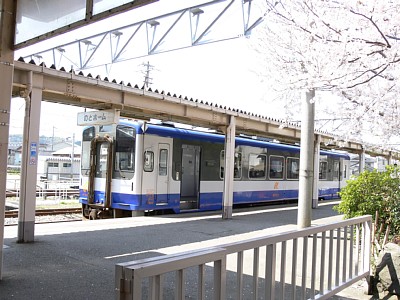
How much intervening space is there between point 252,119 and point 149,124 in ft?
12.7

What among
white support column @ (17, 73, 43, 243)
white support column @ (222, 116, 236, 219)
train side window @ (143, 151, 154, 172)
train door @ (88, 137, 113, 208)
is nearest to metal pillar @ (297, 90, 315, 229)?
white support column @ (222, 116, 236, 219)

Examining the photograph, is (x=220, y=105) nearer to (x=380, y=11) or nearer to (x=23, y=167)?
(x=23, y=167)

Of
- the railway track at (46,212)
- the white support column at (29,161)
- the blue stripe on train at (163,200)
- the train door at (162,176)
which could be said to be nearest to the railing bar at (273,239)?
the white support column at (29,161)

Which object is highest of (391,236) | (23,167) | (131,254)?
(23,167)

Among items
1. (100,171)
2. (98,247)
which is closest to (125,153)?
(100,171)

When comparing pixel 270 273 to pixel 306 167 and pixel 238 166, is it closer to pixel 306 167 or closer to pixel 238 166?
pixel 306 167

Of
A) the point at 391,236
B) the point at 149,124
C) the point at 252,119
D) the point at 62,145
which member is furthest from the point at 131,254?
the point at 62,145

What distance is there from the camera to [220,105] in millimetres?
12906

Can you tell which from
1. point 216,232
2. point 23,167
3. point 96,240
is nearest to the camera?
point 23,167

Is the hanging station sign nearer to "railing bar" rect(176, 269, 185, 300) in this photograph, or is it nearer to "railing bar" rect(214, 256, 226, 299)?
"railing bar" rect(214, 256, 226, 299)

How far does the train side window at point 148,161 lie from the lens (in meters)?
12.5

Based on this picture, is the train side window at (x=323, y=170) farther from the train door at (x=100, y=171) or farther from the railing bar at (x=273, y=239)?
the railing bar at (x=273, y=239)

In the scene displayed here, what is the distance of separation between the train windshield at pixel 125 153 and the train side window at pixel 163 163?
3.15 feet

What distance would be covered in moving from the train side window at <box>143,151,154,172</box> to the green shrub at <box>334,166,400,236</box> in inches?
246
